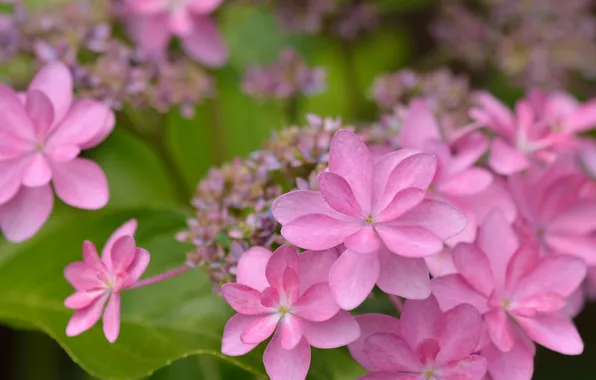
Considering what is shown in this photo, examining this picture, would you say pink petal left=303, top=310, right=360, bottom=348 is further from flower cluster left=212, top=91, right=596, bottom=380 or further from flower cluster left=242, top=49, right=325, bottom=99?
flower cluster left=242, top=49, right=325, bottom=99

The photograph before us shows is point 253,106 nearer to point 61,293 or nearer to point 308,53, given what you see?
point 308,53

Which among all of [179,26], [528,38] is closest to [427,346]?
[179,26]

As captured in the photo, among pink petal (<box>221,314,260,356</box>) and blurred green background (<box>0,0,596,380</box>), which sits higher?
pink petal (<box>221,314,260,356</box>)

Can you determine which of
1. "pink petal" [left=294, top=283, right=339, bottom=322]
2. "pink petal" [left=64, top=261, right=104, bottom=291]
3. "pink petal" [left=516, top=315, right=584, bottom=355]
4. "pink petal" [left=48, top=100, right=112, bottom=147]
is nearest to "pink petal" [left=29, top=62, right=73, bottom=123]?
"pink petal" [left=48, top=100, right=112, bottom=147]

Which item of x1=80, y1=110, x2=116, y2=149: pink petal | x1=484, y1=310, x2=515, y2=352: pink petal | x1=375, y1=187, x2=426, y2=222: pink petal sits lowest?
x1=484, y1=310, x2=515, y2=352: pink petal

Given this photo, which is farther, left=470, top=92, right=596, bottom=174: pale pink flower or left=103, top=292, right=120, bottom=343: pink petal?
left=470, top=92, right=596, bottom=174: pale pink flower

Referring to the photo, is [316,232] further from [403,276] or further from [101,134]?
[101,134]
